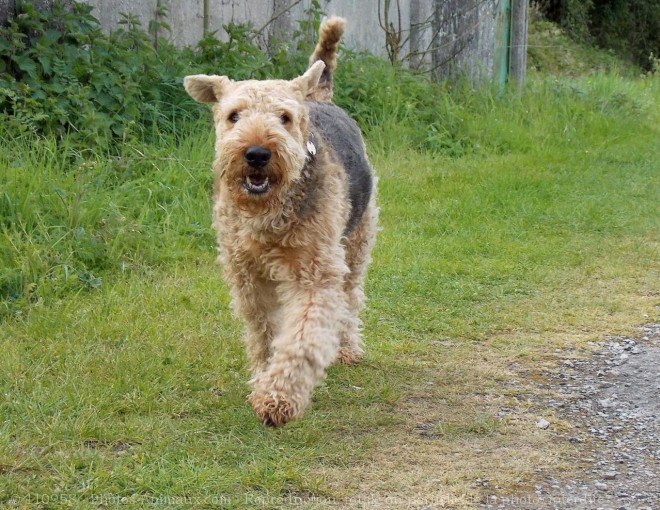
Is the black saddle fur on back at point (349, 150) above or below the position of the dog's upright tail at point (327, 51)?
below

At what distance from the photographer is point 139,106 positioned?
736 cm

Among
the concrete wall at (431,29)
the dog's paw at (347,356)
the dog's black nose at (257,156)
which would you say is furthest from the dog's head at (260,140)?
the concrete wall at (431,29)

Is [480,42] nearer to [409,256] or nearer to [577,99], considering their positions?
[577,99]

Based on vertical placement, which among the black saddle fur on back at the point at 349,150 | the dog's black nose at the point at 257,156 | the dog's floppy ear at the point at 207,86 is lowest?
the black saddle fur on back at the point at 349,150

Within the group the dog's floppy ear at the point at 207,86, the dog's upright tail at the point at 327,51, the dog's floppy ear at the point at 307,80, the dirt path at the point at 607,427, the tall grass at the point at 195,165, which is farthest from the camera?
the tall grass at the point at 195,165

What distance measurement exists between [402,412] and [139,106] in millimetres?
3970

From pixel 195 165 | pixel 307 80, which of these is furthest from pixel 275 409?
pixel 195 165

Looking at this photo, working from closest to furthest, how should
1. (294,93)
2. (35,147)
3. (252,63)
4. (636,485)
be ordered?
(636,485) < (294,93) < (35,147) < (252,63)

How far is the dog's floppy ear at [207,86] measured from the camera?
4523 mm

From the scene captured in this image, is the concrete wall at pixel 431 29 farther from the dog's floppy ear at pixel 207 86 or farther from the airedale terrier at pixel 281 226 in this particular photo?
the airedale terrier at pixel 281 226

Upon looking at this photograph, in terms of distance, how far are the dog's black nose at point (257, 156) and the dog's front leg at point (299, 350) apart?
58cm

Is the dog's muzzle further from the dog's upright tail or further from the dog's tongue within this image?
the dog's upright tail

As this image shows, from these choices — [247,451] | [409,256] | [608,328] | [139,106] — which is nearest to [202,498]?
[247,451]

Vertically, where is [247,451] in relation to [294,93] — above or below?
below
